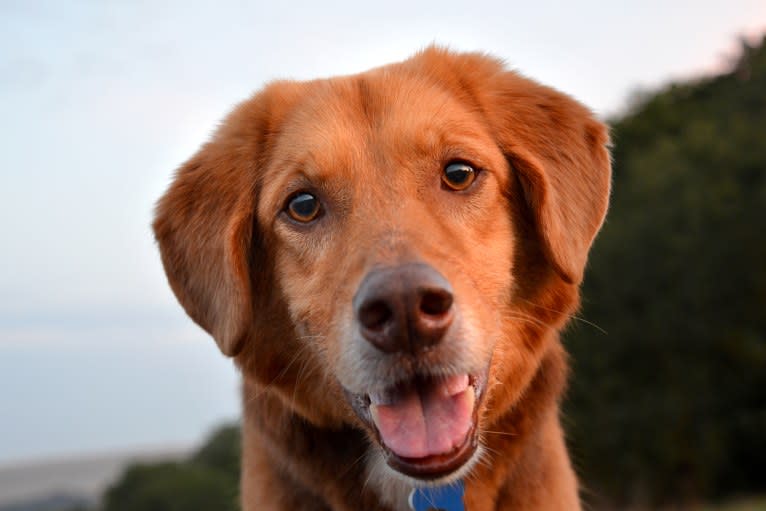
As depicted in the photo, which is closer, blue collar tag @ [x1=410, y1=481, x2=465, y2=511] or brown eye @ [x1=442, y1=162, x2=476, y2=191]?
blue collar tag @ [x1=410, y1=481, x2=465, y2=511]

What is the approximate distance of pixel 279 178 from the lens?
14.3 feet

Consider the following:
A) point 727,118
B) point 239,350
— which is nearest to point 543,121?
point 239,350

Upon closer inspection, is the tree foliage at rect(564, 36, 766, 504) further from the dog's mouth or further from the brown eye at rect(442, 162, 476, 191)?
the dog's mouth

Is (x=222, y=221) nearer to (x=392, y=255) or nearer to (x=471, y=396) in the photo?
(x=392, y=255)

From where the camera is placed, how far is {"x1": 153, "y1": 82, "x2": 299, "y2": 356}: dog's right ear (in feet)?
13.9

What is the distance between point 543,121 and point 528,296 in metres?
0.94

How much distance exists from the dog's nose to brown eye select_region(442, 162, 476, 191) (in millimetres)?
854

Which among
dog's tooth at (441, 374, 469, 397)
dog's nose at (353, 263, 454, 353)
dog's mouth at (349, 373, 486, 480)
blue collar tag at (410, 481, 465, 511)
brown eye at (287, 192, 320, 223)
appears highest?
brown eye at (287, 192, 320, 223)

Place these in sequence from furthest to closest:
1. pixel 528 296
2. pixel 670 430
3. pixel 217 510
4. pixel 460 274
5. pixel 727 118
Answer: pixel 727 118 → pixel 670 430 → pixel 217 510 → pixel 528 296 → pixel 460 274

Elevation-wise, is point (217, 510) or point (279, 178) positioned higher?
point (279, 178)

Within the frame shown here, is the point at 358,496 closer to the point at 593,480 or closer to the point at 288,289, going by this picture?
the point at 288,289

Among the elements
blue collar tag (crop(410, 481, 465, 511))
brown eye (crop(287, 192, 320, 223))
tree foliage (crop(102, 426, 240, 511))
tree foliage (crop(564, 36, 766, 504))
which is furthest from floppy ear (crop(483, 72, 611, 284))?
tree foliage (crop(564, 36, 766, 504))

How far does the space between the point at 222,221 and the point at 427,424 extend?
1.53m

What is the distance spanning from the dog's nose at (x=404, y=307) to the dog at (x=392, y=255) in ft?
0.37
